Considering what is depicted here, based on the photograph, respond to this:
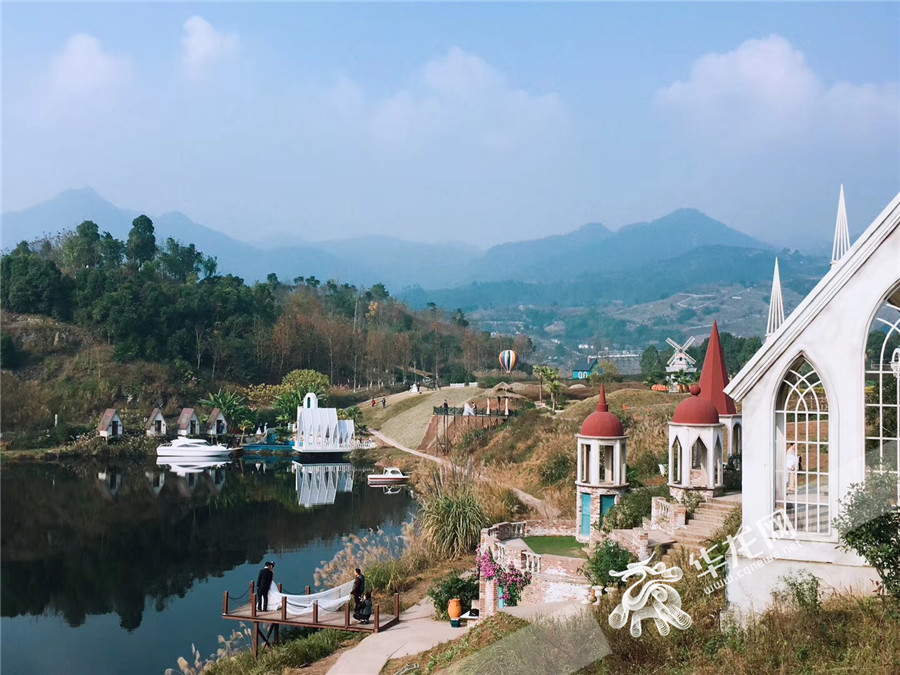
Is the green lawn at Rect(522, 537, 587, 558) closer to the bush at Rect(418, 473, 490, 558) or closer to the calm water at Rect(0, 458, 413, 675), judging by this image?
the bush at Rect(418, 473, 490, 558)

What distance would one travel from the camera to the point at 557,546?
1666 cm

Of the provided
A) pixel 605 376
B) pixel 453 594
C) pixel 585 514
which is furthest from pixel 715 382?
pixel 605 376

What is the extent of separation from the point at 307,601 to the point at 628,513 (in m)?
6.49

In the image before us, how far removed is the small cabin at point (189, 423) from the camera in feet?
185

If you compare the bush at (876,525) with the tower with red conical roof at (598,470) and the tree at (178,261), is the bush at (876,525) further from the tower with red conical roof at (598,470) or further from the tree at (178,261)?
the tree at (178,261)

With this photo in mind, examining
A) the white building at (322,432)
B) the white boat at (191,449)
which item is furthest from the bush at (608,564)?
the white boat at (191,449)

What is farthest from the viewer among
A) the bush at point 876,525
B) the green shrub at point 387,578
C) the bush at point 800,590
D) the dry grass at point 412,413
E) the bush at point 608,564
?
the dry grass at point 412,413

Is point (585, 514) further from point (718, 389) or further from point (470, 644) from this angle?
point (470, 644)

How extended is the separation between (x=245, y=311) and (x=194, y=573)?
56.4 metres

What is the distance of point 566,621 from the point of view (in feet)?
34.2

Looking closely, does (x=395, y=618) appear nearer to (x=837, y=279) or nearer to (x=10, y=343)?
(x=837, y=279)

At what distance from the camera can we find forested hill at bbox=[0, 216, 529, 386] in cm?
6800

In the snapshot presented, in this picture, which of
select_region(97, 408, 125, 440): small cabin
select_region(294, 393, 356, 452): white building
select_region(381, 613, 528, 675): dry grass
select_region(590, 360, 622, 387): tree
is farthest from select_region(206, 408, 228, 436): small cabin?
select_region(381, 613, 528, 675): dry grass

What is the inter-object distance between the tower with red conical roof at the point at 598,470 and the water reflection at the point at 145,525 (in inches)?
406
